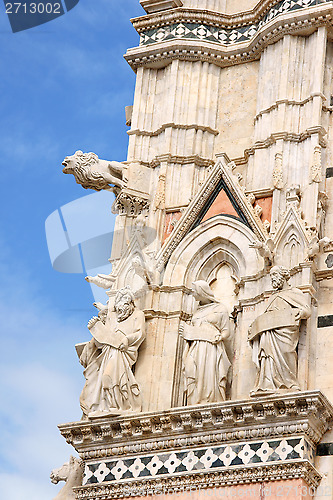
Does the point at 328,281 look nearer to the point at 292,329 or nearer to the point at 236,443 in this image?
the point at 292,329

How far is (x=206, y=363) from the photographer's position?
1373 centimetres

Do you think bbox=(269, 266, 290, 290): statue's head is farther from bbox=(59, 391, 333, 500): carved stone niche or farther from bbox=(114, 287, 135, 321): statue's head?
bbox=(114, 287, 135, 321): statue's head

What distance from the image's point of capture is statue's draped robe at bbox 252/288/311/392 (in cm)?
1304

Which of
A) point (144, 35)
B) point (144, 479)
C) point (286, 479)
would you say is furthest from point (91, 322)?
point (144, 35)

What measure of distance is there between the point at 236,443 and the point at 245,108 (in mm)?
5159

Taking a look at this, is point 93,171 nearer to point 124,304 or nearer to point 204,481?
point 124,304

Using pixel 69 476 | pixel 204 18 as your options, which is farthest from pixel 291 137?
pixel 69 476

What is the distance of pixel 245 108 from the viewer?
16.3m

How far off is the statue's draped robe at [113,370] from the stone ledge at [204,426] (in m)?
0.30

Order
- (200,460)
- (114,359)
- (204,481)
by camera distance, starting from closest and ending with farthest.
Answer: (204,481) < (200,460) < (114,359)

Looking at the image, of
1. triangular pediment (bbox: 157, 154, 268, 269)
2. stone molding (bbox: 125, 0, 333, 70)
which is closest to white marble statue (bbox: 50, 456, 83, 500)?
triangular pediment (bbox: 157, 154, 268, 269)

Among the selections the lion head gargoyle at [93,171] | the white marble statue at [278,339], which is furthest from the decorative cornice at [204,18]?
the white marble statue at [278,339]

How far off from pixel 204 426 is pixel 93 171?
4.21 m

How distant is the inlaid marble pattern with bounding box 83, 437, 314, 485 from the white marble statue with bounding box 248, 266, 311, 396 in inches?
23.6
